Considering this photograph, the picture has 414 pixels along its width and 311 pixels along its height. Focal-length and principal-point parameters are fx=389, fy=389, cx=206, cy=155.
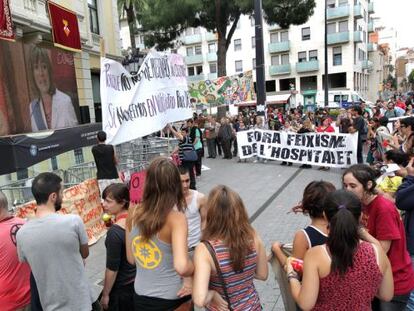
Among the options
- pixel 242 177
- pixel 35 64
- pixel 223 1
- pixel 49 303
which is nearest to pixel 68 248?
pixel 49 303

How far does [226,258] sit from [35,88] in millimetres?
11253

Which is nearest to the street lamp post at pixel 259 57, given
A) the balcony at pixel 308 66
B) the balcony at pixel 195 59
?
the balcony at pixel 308 66

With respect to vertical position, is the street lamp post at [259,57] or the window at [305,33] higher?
the window at [305,33]

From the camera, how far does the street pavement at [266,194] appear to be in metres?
5.01

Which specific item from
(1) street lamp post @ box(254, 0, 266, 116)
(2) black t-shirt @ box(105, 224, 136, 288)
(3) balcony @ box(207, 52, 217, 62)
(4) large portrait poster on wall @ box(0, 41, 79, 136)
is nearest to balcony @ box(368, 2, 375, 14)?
(3) balcony @ box(207, 52, 217, 62)

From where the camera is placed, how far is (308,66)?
4609cm

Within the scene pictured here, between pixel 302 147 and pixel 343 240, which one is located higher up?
pixel 343 240

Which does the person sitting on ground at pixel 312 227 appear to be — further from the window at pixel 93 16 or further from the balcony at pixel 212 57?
the balcony at pixel 212 57

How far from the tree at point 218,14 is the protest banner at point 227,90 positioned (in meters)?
Result: 6.59

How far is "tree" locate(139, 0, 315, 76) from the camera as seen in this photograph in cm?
2023

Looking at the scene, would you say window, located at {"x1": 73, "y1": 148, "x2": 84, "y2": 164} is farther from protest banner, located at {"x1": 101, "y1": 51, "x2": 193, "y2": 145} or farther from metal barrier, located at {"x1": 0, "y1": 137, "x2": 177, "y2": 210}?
protest banner, located at {"x1": 101, "y1": 51, "x2": 193, "y2": 145}

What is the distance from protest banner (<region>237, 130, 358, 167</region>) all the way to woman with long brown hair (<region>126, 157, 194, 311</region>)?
373 inches

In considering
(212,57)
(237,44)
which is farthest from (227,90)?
(212,57)

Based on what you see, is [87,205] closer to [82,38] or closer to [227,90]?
[227,90]
